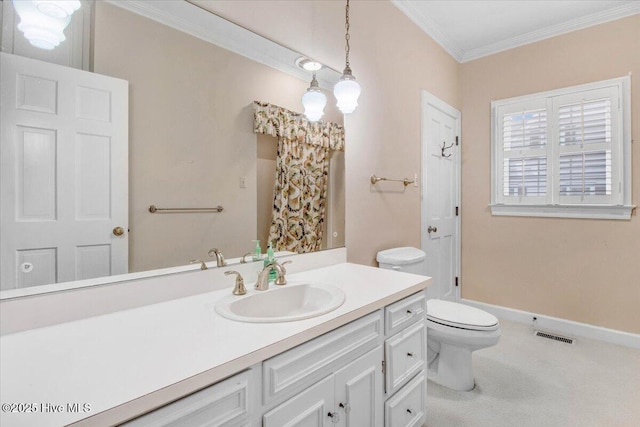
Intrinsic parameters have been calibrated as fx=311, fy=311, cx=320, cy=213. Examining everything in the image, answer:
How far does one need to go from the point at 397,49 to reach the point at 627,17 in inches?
74.4

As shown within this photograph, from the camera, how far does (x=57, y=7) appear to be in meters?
0.96

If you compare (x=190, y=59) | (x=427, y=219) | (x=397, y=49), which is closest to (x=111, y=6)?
(x=190, y=59)

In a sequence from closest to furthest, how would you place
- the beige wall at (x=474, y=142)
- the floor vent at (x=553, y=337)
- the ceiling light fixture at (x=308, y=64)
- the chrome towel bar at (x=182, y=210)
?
the chrome towel bar at (x=182, y=210) → the ceiling light fixture at (x=308, y=64) → the beige wall at (x=474, y=142) → the floor vent at (x=553, y=337)

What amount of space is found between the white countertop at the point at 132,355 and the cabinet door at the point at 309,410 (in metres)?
0.18

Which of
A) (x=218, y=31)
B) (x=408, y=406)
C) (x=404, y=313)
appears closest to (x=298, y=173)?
(x=218, y=31)

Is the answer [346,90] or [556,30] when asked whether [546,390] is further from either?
[556,30]

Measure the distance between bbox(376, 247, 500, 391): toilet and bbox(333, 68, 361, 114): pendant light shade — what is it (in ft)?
3.41

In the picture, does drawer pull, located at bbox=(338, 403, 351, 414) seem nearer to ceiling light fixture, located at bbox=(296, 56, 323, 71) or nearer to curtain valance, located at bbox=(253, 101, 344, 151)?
curtain valance, located at bbox=(253, 101, 344, 151)

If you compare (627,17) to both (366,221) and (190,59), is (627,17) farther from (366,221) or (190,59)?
(190,59)

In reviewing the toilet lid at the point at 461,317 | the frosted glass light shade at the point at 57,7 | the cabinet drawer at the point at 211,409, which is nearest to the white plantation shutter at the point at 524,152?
the toilet lid at the point at 461,317

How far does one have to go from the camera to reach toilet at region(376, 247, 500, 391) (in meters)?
1.83

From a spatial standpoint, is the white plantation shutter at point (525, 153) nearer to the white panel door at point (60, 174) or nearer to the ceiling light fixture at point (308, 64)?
the ceiling light fixture at point (308, 64)

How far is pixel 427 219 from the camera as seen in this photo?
2.80 metres

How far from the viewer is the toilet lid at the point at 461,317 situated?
1.83 m
